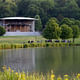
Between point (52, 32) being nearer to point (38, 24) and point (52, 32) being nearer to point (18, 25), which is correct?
point (18, 25)

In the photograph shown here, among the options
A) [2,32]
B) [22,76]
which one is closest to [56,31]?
[2,32]

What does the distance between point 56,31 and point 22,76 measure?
3028cm

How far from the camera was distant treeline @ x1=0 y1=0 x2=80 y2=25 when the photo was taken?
236ft

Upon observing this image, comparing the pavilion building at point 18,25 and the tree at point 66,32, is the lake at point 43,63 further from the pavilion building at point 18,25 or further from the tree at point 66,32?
the pavilion building at point 18,25

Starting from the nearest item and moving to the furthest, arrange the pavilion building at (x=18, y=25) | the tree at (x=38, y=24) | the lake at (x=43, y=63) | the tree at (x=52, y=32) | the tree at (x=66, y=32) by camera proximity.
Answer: the lake at (x=43, y=63) → the tree at (x=52, y=32) → the tree at (x=66, y=32) → the pavilion building at (x=18, y=25) → the tree at (x=38, y=24)

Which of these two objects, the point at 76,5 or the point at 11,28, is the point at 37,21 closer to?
the point at 11,28

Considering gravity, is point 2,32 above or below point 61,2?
below

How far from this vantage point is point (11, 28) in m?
63.9

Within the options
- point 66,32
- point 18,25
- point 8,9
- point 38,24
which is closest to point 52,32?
point 66,32

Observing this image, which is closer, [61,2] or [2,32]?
[2,32]

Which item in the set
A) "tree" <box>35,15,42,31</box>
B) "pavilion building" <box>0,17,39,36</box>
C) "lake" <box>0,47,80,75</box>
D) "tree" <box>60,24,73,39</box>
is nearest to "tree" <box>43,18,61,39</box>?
"tree" <box>60,24,73,39</box>

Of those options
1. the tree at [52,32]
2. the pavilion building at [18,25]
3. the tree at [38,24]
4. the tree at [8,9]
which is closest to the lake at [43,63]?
the tree at [52,32]

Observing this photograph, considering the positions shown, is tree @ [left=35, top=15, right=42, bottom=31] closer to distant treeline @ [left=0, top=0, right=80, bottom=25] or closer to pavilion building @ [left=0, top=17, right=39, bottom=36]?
pavilion building @ [left=0, top=17, right=39, bottom=36]

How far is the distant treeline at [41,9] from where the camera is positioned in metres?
71.9
